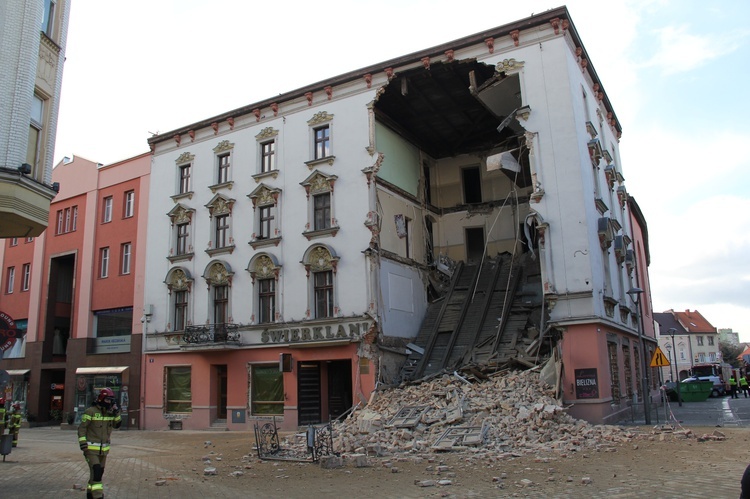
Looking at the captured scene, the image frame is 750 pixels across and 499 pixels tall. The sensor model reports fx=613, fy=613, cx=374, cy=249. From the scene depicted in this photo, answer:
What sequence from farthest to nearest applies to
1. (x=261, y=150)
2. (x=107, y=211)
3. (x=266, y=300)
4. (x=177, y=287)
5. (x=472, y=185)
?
(x=107, y=211) < (x=472, y=185) < (x=177, y=287) < (x=261, y=150) < (x=266, y=300)

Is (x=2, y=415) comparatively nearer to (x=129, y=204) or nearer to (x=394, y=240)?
(x=394, y=240)

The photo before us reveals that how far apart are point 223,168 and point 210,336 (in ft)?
26.1

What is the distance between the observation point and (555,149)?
21.8 m

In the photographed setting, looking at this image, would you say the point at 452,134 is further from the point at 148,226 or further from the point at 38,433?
the point at 38,433

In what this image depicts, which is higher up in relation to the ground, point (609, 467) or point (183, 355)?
point (183, 355)

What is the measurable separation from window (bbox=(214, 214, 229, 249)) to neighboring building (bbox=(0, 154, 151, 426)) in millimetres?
4674

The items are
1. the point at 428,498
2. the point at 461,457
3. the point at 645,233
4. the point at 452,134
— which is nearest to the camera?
the point at 428,498

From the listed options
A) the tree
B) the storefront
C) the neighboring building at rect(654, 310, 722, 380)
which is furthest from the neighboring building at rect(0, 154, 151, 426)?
the tree

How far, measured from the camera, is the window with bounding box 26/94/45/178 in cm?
1387

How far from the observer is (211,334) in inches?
1043

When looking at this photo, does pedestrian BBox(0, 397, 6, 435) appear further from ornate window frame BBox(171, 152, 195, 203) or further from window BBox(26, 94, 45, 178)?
ornate window frame BBox(171, 152, 195, 203)

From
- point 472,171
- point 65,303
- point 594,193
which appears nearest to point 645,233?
point 472,171

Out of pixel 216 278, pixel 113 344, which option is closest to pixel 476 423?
pixel 216 278

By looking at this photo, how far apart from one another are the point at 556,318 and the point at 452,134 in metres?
12.3
